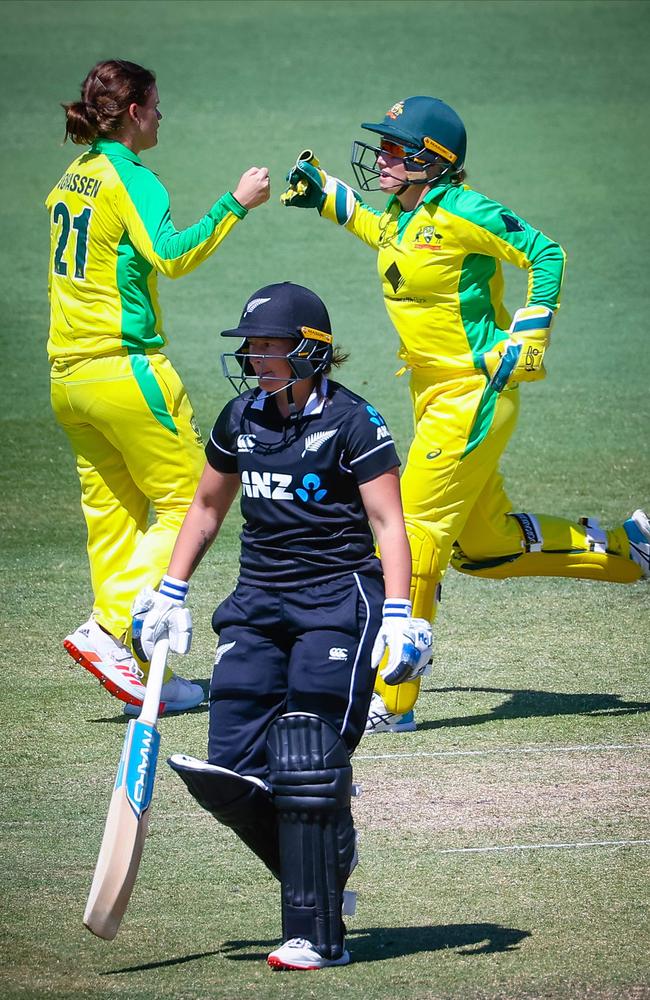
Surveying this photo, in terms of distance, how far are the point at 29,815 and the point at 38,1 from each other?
17.5 meters

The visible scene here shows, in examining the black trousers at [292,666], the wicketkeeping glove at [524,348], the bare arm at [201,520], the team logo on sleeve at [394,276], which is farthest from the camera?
the team logo on sleeve at [394,276]

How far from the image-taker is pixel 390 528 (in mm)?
4828

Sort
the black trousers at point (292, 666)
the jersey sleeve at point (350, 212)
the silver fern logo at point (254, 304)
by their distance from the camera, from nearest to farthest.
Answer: the black trousers at point (292, 666), the silver fern logo at point (254, 304), the jersey sleeve at point (350, 212)

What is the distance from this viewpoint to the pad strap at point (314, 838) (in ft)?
15.0

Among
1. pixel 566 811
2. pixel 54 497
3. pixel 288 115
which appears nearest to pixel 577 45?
pixel 288 115

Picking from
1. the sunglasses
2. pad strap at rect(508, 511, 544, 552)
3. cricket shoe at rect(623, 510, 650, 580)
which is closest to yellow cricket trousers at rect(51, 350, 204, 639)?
the sunglasses

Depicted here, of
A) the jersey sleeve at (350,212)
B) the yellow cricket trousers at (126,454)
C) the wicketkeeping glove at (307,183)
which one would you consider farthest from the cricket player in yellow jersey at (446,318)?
the yellow cricket trousers at (126,454)

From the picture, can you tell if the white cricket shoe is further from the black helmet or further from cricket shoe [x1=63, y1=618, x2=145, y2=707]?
cricket shoe [x1=63, y1=618, x2=145, y2=707]

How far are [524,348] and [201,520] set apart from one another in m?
2.12

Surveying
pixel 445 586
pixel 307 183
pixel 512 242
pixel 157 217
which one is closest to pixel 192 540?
pixel 157 217

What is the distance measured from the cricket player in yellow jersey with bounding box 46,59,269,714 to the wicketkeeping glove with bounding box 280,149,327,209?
1.76 ft

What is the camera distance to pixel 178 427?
7148mm

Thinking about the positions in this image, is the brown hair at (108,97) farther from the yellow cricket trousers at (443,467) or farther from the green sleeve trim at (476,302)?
the yellow cricket trousers at (443,467)

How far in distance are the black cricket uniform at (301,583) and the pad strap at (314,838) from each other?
154 millimetres
